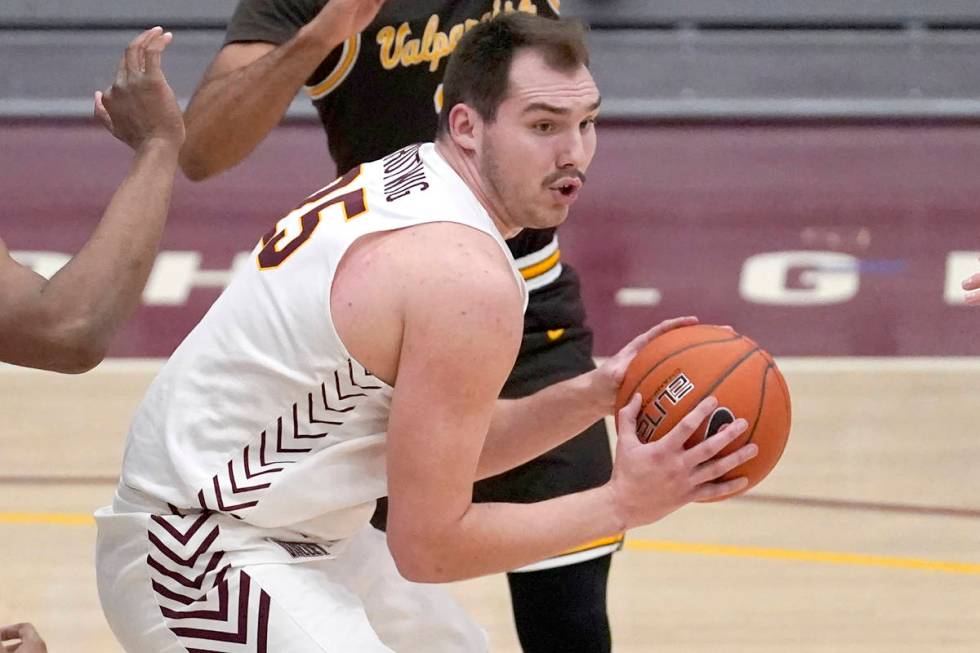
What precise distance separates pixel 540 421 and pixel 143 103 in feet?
3.79

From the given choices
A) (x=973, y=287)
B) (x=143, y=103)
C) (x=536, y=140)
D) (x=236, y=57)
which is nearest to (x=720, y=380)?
(x=536, y=140)

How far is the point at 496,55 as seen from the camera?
3072 mm

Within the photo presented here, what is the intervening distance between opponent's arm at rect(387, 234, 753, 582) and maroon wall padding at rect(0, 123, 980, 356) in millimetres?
4110

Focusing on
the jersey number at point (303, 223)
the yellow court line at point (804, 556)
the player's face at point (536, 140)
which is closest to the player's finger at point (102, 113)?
the jersey number at point (303, 223)

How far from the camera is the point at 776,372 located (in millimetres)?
3184

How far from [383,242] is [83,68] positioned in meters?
8.19

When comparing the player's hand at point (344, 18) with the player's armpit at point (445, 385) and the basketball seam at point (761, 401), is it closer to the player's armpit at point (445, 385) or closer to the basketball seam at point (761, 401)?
the player's armpit at point (445, 385)

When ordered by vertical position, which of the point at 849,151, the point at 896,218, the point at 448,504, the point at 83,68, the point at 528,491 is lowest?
the point at 448,504

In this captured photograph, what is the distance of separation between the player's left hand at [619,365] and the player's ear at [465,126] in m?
0.51

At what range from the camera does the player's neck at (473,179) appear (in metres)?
3.10

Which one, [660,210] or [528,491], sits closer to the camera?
[528,491]

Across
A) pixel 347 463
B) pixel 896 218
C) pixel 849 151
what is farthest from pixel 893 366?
pixel 347 463

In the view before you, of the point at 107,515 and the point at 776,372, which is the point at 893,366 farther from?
the point at 107,515

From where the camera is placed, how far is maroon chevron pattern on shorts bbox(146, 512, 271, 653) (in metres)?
2.97
